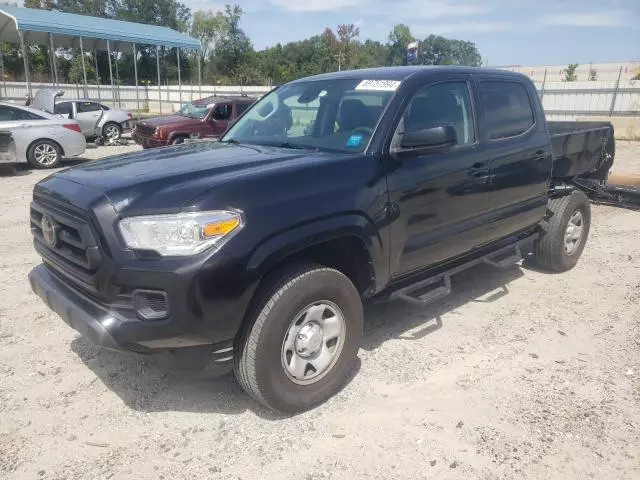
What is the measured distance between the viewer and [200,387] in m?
3.43

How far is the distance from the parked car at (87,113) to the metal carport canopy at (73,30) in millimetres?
5843

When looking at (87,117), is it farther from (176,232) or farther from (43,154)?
(176,232)

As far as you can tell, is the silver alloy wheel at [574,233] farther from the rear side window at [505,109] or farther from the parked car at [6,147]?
the parked car at [6,147]

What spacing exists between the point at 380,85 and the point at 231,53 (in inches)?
2703

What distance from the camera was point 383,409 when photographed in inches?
126

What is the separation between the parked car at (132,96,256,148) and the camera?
14.2m

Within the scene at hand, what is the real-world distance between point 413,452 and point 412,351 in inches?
46.0

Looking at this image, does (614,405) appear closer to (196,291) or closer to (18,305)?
(196,291)

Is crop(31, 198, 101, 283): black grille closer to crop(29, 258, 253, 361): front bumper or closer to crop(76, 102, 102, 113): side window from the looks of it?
crop(29, 258, 253, 361): front bumper

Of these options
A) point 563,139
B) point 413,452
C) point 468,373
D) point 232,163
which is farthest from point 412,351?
point 563,139

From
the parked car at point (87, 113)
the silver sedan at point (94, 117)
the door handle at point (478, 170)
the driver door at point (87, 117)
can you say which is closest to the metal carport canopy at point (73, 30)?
the parked car at point (87, 113)

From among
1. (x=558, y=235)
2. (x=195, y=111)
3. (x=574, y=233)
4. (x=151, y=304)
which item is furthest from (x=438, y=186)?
(x=195, y=111)

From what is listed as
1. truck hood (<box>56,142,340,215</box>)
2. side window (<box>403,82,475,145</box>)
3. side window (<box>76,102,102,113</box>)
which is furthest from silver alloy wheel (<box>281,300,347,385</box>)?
side window (<box>76,102,102,113</box>)

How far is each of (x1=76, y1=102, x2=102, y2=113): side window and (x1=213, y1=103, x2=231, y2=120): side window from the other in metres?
5.67
